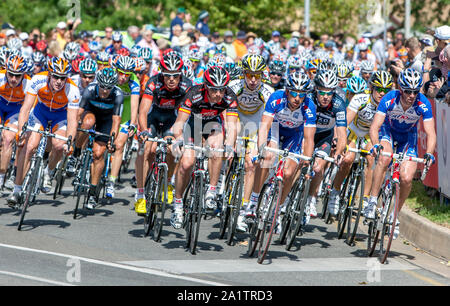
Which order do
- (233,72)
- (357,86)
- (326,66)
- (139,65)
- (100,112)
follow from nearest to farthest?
(100,112)
(326,66)
(357,86)
(233,72)
(139,65)

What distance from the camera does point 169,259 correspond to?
9469 mm

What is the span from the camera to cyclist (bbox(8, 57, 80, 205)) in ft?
37.7

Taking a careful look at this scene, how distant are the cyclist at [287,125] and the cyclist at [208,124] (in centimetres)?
43

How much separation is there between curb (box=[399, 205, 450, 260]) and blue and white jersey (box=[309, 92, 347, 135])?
62.5 inches

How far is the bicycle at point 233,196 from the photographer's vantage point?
10.2 m

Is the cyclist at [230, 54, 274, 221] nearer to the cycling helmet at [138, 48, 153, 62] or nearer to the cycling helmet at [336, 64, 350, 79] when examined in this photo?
the cycling helmet at [336, 64, 350, 79]

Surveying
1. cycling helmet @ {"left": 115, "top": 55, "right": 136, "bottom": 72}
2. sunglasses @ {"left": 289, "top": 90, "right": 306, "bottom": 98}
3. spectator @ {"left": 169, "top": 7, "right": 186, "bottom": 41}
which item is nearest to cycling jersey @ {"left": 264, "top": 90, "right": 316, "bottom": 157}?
sunglasses @ {"left": 289, "top": 90, "right": 306, "bottom": 98}

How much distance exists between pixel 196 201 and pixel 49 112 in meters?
3.47

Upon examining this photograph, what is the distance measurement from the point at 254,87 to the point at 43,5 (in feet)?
93.8

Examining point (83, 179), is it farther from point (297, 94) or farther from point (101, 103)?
point (297, 94)

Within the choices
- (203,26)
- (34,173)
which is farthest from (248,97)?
(203,26)
